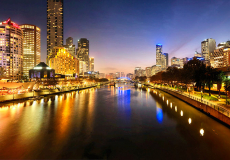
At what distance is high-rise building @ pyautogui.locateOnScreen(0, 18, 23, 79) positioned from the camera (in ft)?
467

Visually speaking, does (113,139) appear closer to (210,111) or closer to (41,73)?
(210,111)

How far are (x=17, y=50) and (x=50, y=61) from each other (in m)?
35.9

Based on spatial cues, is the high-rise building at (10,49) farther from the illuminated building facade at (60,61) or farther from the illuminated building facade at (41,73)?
the illuminated building facade at (60,61)

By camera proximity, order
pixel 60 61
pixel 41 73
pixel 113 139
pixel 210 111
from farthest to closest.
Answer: pixel 60 61
pixel 41 73
pixel 210 111
pixel 113 139

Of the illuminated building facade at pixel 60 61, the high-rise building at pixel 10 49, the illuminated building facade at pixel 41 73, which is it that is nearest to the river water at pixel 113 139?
the illuminated building facade at pixel 41 73

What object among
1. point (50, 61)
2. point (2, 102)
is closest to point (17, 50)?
point (50, 61)

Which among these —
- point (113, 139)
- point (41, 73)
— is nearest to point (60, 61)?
point (41, 73)

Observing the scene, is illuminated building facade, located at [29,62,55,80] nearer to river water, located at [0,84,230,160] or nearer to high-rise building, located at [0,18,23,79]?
high-rise building, located at [0,18,23,79]

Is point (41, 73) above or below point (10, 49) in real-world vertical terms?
below

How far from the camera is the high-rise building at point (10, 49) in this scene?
142375mm

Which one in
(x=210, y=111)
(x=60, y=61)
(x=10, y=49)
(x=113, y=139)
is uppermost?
(x=10, y=49)

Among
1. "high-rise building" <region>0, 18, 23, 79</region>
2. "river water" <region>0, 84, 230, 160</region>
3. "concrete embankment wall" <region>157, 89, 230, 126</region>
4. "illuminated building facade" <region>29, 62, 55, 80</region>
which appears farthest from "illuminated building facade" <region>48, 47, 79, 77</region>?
"river water" <region>0, 84, 230, 160</region>

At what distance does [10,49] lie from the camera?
148500 mm

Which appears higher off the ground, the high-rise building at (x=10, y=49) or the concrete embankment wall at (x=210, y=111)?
the high-rise building at (x=10, y=49)
